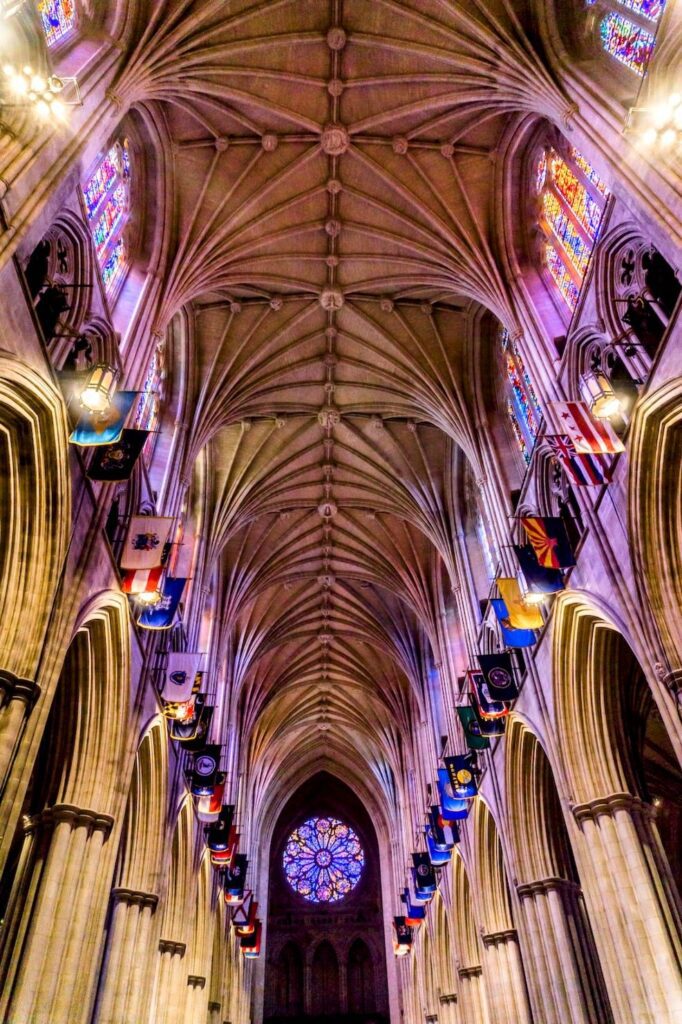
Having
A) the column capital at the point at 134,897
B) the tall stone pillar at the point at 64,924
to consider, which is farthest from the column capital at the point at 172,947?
the tall stone pillar at the point at 64,924

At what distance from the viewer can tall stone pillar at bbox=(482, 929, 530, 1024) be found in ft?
55.9

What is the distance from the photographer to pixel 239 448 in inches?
942

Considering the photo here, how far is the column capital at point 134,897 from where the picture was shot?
14.3 meters

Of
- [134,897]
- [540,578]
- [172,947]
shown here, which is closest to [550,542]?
[540,578]

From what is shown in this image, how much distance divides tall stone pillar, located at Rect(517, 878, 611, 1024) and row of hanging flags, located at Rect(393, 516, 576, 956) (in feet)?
11.1

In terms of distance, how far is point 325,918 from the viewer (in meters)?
38.3

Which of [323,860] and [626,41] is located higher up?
[323,860]

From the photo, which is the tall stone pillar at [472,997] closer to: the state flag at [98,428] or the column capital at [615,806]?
the column capital at [615,806]

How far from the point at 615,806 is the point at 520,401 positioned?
9460 millimetres

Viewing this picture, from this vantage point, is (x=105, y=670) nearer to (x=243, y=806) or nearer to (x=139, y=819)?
(x=139, y=819)

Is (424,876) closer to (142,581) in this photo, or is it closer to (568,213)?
(142,581)

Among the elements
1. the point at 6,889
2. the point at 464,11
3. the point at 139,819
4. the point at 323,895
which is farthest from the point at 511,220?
the point at 323,895

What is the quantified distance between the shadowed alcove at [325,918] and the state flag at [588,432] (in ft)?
115

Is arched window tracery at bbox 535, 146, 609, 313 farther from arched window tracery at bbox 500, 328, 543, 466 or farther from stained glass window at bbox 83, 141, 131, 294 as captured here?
stained glass window at bbox 83, 141, 131, 294
